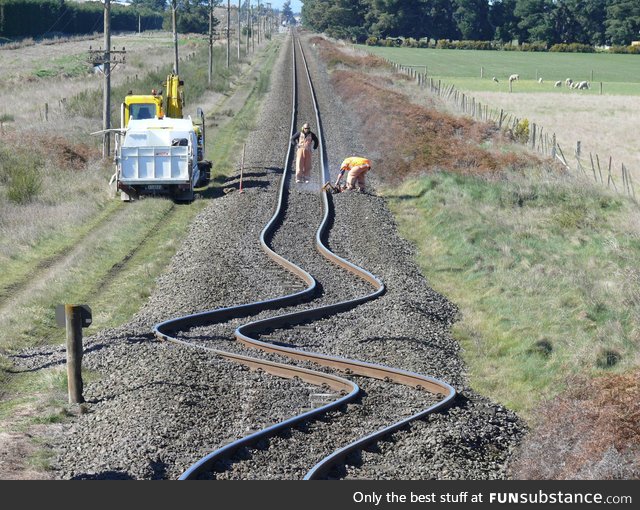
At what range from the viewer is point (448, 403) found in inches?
467

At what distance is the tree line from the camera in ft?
495

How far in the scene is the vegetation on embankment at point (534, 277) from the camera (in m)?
10.9

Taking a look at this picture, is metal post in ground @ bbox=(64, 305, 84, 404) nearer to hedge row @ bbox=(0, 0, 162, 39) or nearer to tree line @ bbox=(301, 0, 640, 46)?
hedge row @ bbox=(0, 0, 162, 39)

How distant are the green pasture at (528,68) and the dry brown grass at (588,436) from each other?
66941mm

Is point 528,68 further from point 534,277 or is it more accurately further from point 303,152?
point 534,277

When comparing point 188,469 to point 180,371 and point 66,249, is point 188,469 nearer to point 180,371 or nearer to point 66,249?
point 180,371

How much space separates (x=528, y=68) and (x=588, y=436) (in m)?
103

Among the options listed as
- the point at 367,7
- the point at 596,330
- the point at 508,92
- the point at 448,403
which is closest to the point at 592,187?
the point at 596,330

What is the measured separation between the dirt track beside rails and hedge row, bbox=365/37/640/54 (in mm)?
130676

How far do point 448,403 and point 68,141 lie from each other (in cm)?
2470

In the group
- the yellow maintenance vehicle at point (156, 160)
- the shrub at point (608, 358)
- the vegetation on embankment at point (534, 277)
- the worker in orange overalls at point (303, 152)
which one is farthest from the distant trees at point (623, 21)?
the shrub at point (608, 358)

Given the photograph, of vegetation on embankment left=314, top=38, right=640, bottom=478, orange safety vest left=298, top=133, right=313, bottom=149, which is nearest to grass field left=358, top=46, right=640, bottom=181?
vegetation on embankment left=314, top=38, right=640, bottom=478

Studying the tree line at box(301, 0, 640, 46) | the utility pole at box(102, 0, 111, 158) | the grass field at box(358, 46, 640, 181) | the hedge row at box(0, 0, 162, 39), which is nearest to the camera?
the utility pole at box(102, 0, 111, 158)

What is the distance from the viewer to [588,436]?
33.8 ft
